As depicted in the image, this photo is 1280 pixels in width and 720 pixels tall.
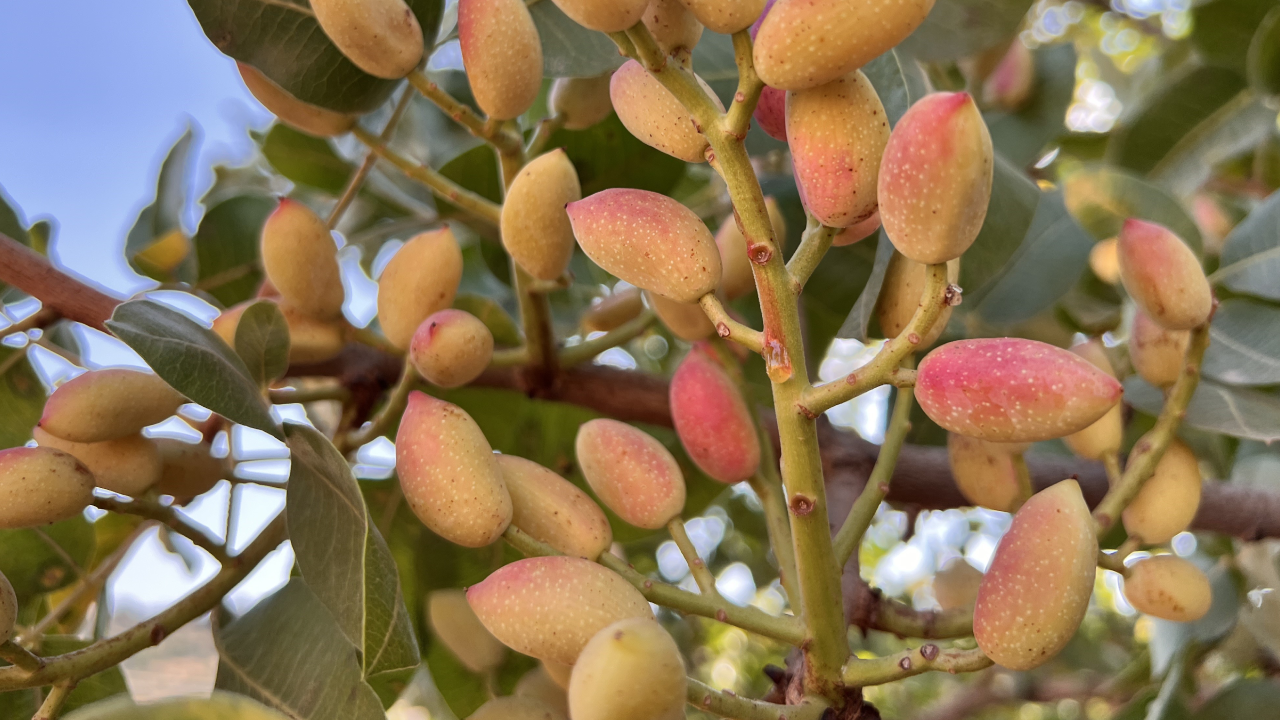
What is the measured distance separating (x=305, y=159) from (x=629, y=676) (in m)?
0.76

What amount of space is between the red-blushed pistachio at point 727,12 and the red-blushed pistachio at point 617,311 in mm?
418

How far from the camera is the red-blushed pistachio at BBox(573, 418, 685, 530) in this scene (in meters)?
0.52

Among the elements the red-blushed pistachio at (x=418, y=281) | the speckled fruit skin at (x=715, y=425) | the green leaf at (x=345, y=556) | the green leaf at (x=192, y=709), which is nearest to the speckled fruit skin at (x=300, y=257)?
the red-blushed pistachio at (x=418, y=281)

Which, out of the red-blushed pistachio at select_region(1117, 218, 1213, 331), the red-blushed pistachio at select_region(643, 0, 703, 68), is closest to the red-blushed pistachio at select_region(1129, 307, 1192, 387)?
the red-blushed pistachio at select_region(1117, 218, 1213, 331)

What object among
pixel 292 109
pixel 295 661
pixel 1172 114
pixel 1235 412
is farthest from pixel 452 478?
pixel 1172 114

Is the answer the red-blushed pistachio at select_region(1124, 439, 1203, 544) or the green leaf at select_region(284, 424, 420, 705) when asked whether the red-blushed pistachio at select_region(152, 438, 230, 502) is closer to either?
the green leaf at select_region(284, 424, 420, 705)

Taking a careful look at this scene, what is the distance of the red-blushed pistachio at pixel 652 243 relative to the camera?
42 centimetres

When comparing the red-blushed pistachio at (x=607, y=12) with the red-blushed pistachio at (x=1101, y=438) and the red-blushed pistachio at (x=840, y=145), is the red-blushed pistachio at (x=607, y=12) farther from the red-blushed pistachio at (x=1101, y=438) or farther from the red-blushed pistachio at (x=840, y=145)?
the red-blushed pistachio at (x=1101, y=438)

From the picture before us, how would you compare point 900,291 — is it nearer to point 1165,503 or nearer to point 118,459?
point 1165,503

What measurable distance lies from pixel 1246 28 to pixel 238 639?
3.30ft

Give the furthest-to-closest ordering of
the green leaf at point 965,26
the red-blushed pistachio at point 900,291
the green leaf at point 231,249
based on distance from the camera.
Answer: the green leaf at point 231,249, the green leaf at point 965,26, the red-blushed pistachio at point 900,291

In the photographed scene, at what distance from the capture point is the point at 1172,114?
1.02 m

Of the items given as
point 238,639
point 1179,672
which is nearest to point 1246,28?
point 1179,672

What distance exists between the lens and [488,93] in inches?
21.6
